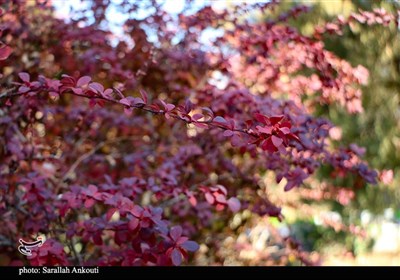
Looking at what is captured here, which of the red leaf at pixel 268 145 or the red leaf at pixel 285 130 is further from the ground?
the red leaf at pixel 285 130

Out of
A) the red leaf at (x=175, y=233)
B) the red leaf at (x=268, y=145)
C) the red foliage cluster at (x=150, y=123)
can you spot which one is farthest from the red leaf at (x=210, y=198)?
the red leaf at (x=268, y=145)

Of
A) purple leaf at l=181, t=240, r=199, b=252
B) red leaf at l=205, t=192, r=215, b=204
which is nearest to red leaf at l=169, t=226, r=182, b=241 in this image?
purple leaf at l=181, t=240, r=199, b=252

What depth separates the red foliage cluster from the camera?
2.32m

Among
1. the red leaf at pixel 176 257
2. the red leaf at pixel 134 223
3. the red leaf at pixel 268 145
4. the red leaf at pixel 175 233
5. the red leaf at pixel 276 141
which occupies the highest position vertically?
the red leaf at pixel 276 141

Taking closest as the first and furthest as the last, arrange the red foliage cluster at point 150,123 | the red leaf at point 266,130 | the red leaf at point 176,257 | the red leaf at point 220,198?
the red leaf at point 266,130 → the red leaf at point 176,257 → the red leaf at point 220,198 → the red foliage cluster at point 150,123

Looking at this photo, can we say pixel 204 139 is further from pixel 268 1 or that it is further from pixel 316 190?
pixel 316 190

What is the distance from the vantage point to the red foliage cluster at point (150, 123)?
2.32 metres

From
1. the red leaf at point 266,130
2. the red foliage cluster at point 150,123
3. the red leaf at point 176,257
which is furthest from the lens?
the red foliage cluster at point 150,123

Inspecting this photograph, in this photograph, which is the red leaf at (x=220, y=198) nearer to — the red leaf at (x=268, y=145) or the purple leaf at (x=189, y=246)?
the purple leaf at (x=189, y=246)

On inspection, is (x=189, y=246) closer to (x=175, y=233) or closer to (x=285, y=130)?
(x=175, y=233)

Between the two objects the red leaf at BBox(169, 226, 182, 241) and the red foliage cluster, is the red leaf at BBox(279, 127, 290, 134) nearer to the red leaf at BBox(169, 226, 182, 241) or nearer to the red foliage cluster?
the red leaf at BBox(169, 226, 182, 241)

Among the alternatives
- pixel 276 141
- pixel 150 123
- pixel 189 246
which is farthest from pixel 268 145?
pixel 150 123

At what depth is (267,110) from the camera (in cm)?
241

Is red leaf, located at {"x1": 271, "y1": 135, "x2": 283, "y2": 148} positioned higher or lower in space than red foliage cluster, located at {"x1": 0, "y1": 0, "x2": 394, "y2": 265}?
higher
